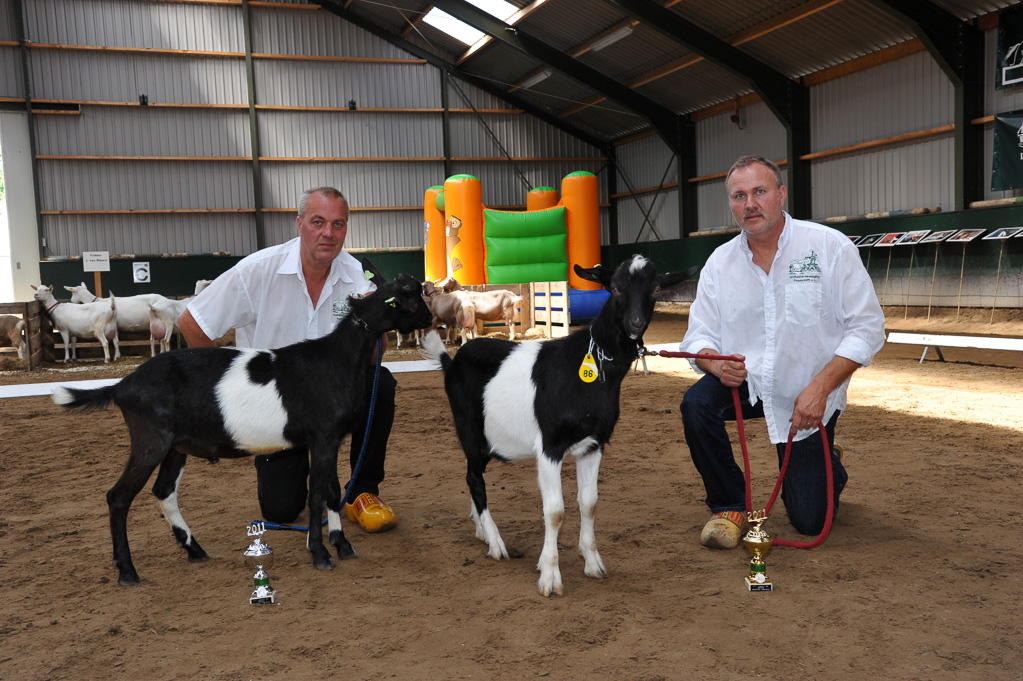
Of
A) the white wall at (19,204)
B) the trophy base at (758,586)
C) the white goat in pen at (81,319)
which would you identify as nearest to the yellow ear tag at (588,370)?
the trophy base at (758,586)

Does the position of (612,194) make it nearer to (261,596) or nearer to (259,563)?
(259,563)

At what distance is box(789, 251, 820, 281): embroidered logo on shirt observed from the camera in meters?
3.33

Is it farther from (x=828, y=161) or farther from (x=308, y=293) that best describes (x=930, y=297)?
(x=308, y=293)

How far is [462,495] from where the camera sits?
440 centimetres

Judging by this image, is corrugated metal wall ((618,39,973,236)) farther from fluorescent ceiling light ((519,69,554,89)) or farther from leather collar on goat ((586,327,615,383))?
leather collar on goat ((586,327,615,383))

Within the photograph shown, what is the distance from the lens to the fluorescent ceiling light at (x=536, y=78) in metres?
19.3

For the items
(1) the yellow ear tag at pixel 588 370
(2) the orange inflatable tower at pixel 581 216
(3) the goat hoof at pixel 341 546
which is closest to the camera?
(1) the yellow ear tag at pixel 588 370

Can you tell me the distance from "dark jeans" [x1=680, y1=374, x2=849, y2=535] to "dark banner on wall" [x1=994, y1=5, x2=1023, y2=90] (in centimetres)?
1093

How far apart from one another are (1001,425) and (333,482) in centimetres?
500

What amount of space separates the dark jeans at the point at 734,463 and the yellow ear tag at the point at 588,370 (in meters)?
0.77

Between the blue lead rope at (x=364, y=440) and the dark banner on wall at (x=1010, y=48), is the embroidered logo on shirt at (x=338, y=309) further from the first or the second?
the dark banner on wall at (x=1010, y=48)

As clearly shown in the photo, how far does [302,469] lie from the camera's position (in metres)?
3.86

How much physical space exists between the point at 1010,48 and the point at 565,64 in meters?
9.61

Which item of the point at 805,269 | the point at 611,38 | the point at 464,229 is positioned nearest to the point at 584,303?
the point at 464,229
